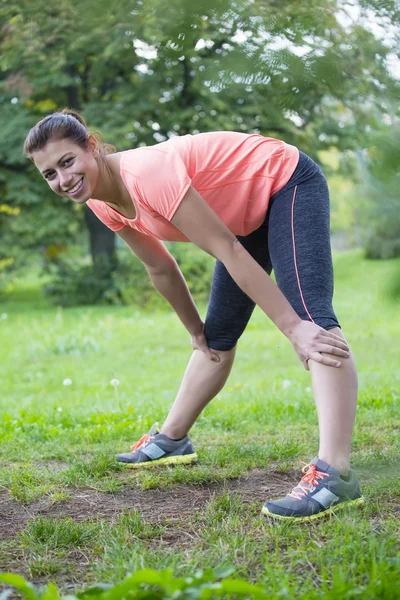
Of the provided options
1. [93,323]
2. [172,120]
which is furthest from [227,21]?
[172,120]

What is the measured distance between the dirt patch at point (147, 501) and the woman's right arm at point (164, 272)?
72cm

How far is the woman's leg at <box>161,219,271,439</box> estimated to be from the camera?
9.76 ft

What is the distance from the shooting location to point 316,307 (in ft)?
7.97

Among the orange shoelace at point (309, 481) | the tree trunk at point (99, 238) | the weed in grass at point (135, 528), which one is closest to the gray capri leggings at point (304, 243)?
the orange shoelace at point (309, 481)

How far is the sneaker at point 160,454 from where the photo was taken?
3154mm

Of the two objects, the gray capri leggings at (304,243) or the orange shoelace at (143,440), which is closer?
the gray capri leggings at (304,243)

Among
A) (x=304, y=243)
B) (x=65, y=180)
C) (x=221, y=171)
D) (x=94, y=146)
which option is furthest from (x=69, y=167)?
(x=304, y=243)

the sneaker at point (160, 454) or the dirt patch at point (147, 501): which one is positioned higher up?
the dirt patch at point (147, 501)

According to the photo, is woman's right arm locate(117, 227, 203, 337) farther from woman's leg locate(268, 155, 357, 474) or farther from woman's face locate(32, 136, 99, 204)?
woman's leg locate(268, 155, 357, 474)

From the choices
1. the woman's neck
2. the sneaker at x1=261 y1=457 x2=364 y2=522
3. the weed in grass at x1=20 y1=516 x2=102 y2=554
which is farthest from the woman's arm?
the weed in grass at x1=20 y1=516 x2=102 y2=554

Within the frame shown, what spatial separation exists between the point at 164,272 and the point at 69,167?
742 millimetres

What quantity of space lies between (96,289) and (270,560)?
1406cm

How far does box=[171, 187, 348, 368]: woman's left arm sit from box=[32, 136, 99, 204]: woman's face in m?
0.42

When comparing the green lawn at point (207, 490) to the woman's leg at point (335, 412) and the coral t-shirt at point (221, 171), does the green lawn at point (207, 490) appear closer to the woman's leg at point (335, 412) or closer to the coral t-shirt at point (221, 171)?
the woman's leg at point (335, 412)
